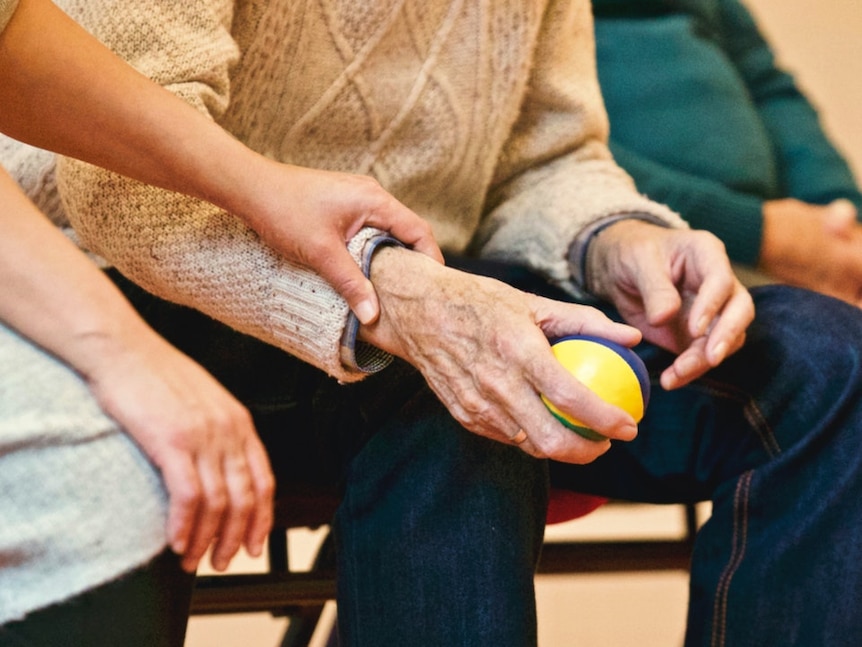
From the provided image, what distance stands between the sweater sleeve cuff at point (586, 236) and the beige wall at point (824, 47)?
1.40 meters

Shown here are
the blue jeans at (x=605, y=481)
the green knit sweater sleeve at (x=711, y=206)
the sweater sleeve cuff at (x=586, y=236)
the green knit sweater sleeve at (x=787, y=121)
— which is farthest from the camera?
the green knit sweater sleeve at (x=787, y=121)

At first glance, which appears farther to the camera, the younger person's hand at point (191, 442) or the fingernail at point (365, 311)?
the fingernail at point (365, 311)

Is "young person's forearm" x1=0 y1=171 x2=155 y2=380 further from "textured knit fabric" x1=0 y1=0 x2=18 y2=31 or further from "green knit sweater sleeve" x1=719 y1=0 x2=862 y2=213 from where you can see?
"green knit sweater sleeve" x1=719 y1=0 x2=862 y2=213

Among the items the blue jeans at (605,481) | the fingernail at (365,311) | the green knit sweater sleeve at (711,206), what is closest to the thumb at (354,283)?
the fingernail at (365,311)

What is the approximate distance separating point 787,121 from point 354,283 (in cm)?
124

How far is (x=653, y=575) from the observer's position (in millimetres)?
1619

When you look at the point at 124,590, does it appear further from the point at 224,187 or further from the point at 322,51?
the point at 322,51

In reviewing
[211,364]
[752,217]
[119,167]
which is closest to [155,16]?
[119,167]

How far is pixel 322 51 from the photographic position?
79 centimetres

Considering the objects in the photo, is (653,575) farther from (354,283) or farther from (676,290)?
(354,283)

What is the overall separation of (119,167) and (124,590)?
0.30 meters

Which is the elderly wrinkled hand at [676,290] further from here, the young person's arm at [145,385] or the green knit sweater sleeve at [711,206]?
the green knit sweater sleeve at [711,206]

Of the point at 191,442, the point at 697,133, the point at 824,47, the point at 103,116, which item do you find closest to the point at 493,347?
the point at 191,442

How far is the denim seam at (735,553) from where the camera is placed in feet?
2.39
